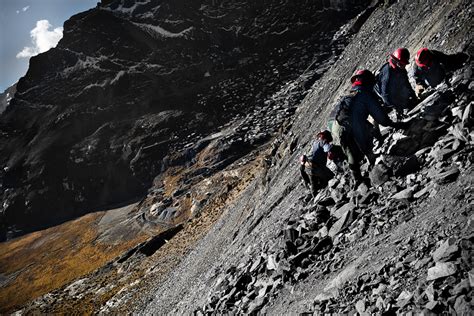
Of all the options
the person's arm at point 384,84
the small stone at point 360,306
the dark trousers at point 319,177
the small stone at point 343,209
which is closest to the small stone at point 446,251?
the small stone at point 360,306

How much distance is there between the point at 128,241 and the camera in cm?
6072

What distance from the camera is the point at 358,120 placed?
305 inches

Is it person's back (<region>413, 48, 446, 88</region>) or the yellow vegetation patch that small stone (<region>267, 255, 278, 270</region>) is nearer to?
person's back (<region>413, 48, 446, 88</region>)

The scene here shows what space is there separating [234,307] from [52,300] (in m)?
41.0

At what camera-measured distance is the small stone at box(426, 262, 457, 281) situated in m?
4.27

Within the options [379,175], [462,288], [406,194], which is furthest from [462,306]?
[379,175]

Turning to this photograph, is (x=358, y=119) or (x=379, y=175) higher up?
(x=358, y=119)

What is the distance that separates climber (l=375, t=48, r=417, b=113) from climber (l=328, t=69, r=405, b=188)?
71cm

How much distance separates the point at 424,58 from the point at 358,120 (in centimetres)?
224

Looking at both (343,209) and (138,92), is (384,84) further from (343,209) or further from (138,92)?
(138,92)

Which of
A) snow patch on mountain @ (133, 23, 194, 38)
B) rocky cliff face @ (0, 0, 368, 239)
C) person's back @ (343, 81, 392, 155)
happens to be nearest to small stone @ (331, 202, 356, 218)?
person's back @ (343, 81, 392, 155)

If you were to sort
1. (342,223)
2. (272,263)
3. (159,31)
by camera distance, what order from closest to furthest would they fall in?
(342,223)
(272,263)
(159,31)

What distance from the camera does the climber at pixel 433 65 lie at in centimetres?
810

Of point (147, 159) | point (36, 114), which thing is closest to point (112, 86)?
point (36, 114)
